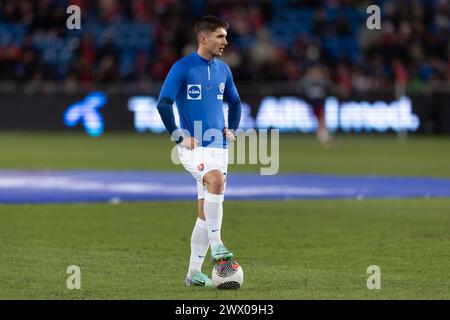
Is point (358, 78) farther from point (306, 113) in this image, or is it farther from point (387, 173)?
point (387, 173)

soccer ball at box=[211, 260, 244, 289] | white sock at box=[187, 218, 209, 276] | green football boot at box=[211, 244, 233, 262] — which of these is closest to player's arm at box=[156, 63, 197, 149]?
white sock at box=[187, 218, 209, 276]

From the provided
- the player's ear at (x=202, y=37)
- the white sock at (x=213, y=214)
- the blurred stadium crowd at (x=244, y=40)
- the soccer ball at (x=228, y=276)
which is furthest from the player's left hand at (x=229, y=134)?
the blurred stadium crowd at (x=244, y=40)

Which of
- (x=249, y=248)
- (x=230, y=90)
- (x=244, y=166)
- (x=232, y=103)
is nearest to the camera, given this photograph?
(x=230, y=90)

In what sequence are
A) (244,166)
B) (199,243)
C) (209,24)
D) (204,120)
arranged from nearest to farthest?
(209,24) < (204,120) < (199,243) < (244,166)

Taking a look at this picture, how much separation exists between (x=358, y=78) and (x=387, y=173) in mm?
11779

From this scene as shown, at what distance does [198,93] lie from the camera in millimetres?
9609

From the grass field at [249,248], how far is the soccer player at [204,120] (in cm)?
56

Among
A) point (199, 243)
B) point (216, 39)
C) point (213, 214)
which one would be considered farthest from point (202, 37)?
point (199, 243)

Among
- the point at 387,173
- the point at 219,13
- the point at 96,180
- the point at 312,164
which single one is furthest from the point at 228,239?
the point at 219,13

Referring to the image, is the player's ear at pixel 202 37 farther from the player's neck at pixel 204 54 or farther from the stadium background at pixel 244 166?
the stadium background at pixel 244 166

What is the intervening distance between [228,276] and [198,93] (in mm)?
1597

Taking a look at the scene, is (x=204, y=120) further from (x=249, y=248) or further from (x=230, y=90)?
(x=249, y=248)

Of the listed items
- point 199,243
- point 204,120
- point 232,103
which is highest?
point 232,103

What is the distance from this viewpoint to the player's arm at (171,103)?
9.41 metres
